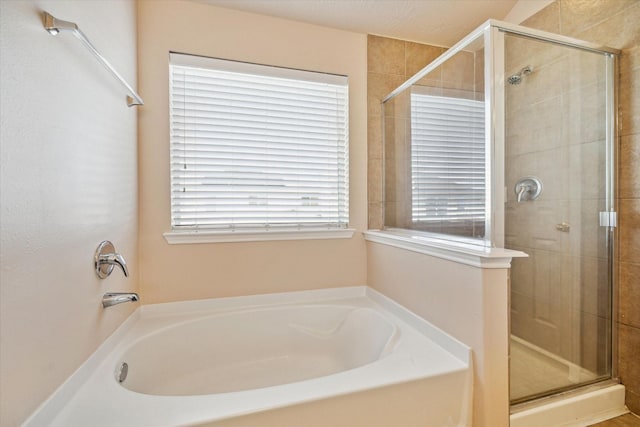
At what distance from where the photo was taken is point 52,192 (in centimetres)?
96

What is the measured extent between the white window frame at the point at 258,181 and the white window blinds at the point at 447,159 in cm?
48

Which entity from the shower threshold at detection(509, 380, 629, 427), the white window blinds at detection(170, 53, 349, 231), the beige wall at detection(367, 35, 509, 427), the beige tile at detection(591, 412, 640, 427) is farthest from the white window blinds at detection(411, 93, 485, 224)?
the beige tile at detection(591, 412, 640, 427)

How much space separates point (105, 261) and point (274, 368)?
1.07m

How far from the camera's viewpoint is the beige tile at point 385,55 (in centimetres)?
215

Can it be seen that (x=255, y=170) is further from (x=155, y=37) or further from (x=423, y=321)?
(x=423, y=321)

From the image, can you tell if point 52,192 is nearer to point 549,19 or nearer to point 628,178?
point 628,178

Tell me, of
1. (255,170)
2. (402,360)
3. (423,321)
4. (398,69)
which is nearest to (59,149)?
(255,170)

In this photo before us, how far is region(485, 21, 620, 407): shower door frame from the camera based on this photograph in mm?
1311

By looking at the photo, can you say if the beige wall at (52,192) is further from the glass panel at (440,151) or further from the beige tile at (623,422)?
the beige tile at (623,422)

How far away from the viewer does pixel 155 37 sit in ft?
5.71

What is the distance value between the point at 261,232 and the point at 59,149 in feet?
3.57

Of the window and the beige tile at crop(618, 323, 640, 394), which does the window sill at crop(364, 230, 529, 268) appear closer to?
the window

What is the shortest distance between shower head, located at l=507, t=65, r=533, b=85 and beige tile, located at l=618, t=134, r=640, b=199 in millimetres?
574

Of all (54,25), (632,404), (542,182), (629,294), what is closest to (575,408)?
(632,404)
